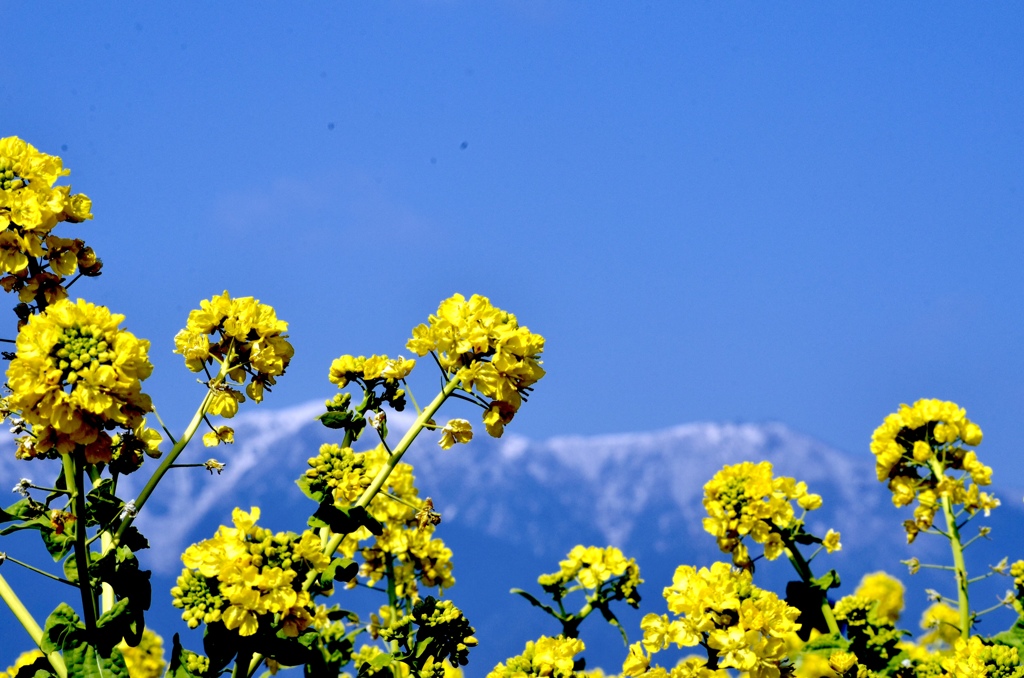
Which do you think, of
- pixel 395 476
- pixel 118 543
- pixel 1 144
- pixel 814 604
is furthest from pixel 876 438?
pixel 1 144

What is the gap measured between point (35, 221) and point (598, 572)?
378cm

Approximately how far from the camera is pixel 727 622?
4148 millimetres

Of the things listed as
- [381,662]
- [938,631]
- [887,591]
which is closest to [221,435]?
[381,662]

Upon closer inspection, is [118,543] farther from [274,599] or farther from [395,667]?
[395,667]

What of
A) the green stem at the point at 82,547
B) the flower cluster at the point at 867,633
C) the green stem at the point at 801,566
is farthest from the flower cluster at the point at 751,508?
the green stem at the point at 82,547

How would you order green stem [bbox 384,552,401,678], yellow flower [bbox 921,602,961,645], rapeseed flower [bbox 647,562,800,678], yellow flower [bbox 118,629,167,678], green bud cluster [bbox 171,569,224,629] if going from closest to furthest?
green bud cluster [bbox 171,569,224,629]
rapeseed flower [bbox 647,562,800,678]
green stem [bbox 384,552,401,678]
yellow flower [bbox 118,629,167,678]
yellow flower [bbox 921,602,961,645]

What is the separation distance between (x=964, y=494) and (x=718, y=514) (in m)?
1.70

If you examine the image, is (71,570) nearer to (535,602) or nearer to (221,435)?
(221,435)

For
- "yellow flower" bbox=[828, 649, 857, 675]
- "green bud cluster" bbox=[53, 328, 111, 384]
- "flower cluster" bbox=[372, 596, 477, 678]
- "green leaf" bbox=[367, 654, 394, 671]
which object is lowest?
"green bud cluster" bbox=[53, 328, 111, 384]

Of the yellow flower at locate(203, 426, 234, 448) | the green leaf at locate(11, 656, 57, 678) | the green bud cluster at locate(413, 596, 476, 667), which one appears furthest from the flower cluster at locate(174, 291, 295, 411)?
the green bud cluster at locate(413, 596, 476, 667)

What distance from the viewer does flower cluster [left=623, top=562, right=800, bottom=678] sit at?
4051 mm

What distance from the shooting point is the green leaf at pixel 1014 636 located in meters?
5.86

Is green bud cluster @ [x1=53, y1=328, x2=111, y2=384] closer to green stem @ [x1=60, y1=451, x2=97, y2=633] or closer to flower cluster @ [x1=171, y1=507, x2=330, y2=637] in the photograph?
green stem @ [x1=60, y1=451, x2=97, y2=633]

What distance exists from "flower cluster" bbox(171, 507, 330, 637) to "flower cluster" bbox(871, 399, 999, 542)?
4.45 meters
